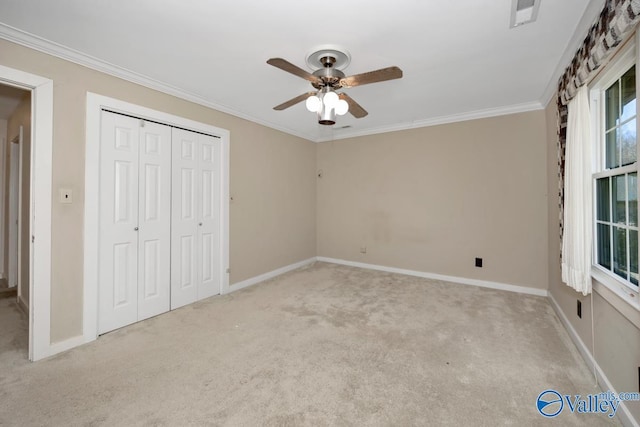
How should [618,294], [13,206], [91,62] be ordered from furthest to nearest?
[13,206] < [91,62] < [618,294]

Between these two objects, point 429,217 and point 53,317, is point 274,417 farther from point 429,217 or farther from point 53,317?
point 429,217

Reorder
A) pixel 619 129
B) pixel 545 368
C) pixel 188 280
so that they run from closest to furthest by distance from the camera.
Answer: pixel 619 129, pixel 545 368, pixel 188 280

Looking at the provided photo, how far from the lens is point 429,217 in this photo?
4.32 metres

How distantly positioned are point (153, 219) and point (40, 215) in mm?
875

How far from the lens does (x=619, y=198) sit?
1876 mm

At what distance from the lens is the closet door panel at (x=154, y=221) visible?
2803 millimetres

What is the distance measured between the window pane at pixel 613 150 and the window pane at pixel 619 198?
11cm

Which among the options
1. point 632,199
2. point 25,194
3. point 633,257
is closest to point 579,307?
point 633,257

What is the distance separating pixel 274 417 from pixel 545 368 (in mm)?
2029

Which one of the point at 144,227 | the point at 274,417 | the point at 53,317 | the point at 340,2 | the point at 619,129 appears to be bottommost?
the point at 274,417

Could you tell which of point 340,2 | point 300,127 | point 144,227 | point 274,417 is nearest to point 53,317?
point 144,227

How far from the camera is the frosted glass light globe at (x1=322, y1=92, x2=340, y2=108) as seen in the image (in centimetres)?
209

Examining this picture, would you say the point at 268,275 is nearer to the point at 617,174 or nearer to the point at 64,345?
the point at 64,345

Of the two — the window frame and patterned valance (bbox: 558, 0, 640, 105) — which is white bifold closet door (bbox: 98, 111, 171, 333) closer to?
patterned valance (bbox: 558, 0, 640, 105)
